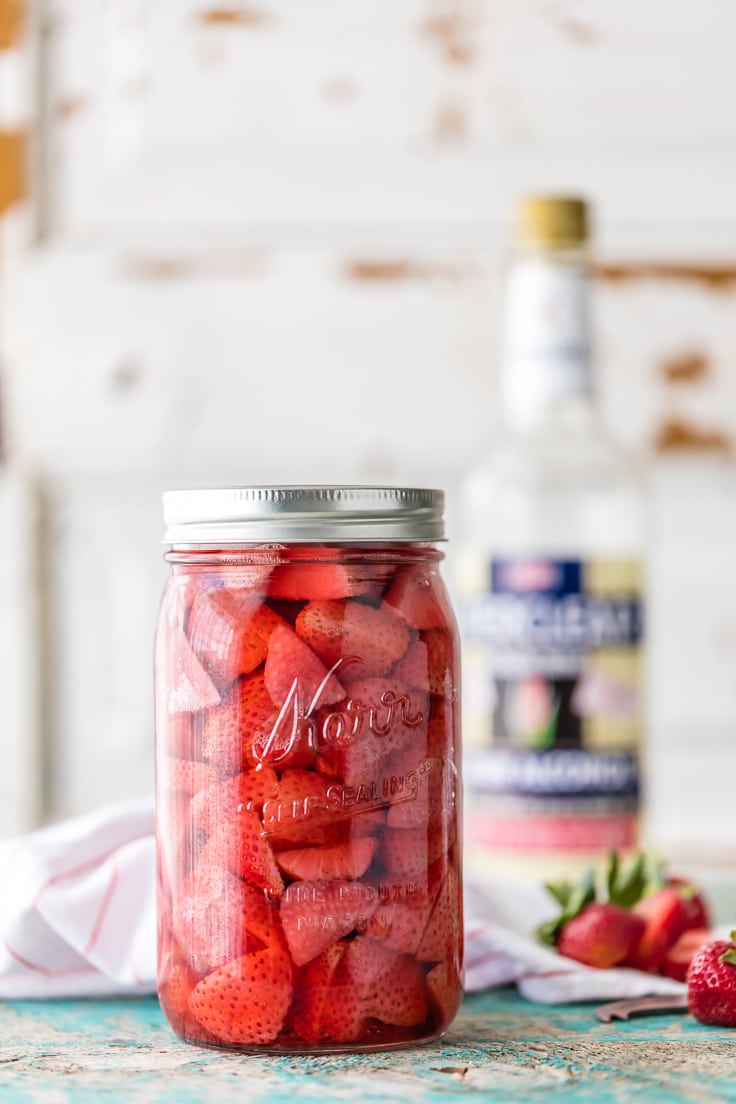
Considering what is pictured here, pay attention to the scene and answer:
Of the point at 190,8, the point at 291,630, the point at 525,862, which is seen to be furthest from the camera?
the point at 190,8

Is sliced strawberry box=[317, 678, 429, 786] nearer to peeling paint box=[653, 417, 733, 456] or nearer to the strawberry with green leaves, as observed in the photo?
the strawberry with green leaves

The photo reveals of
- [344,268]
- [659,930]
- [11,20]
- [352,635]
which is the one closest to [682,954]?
[659,930]

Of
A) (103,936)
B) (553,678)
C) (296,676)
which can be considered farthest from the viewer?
(553,678)

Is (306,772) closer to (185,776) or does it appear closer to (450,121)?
(185,776)

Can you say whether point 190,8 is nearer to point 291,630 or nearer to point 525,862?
point 525,862

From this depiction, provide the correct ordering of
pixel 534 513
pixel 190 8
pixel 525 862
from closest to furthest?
pixel 525 862 < pixel 534 513 < pixel 190 8

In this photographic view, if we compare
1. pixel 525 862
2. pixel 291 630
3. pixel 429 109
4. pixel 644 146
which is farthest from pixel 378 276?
pixel 291 630

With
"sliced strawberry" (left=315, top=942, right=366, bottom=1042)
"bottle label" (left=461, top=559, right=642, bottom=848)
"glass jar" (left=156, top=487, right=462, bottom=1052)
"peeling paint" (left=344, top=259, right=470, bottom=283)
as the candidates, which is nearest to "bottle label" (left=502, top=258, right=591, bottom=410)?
"bottle label" (left=461, top=559, right=642, bottom=848)

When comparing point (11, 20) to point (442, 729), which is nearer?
point (442, 729)
